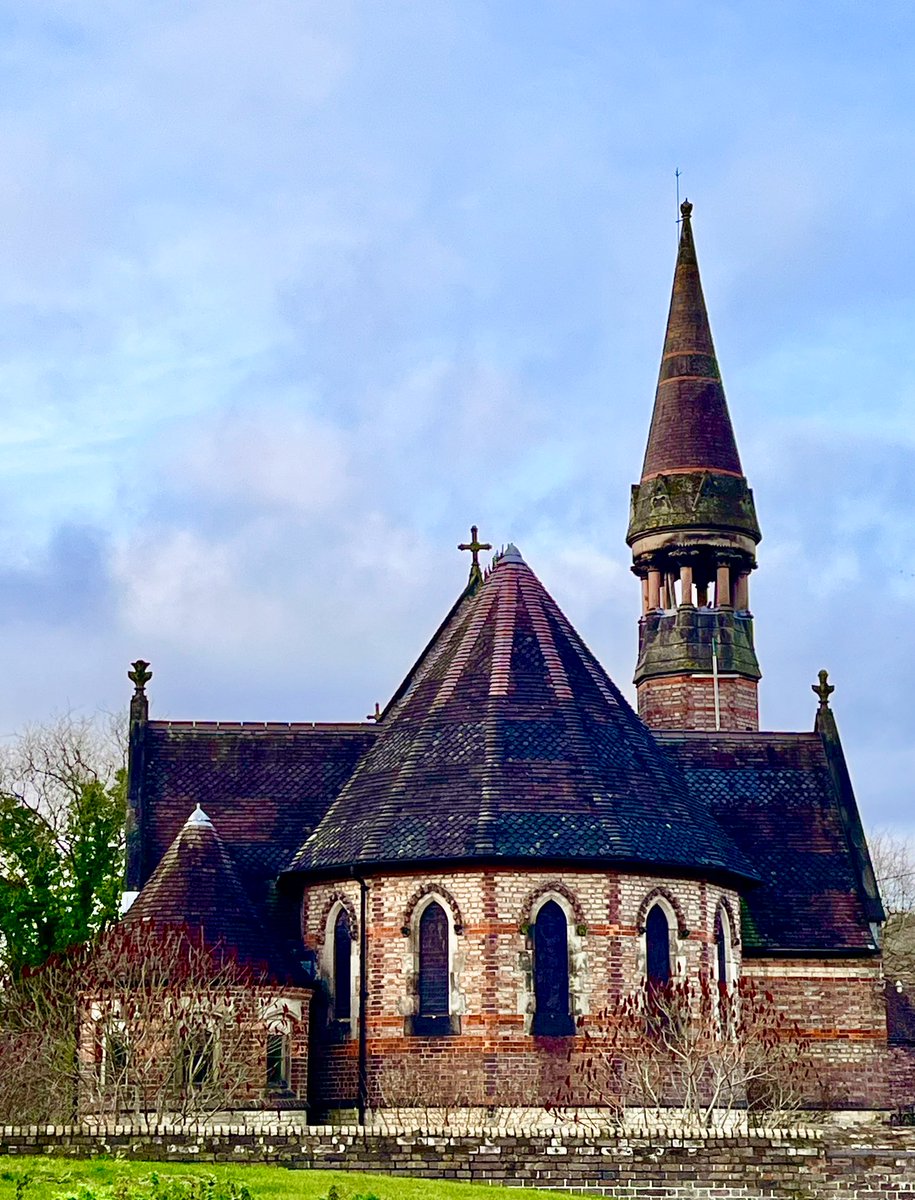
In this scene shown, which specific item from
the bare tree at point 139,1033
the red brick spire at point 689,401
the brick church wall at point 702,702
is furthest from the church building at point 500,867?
the red brick spire at point 689,401

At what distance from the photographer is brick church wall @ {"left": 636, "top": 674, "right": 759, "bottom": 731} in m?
52.6

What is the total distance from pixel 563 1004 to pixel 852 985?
727 cm

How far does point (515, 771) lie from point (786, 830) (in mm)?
8139

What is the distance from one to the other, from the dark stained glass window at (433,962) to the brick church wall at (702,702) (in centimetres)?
2029

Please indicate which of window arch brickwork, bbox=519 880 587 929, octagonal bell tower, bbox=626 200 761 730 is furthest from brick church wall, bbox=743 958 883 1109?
octagonal bell tower, bbox=626 200 761 730

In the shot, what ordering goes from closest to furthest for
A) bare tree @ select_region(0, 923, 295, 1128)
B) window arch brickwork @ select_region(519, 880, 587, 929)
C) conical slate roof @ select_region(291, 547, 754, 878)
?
bare tree @ select_region(0, 923, 295, 1128)
window arch brickwork @ select_region(519, 880, 587, 929)
conical slate roof @ select_region(291, 547, 754, 878)

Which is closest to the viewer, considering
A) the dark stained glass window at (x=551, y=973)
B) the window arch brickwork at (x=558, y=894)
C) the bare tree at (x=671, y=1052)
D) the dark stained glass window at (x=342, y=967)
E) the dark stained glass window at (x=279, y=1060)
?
the bare tree at (x=671, y=1052)

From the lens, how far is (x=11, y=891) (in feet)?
152

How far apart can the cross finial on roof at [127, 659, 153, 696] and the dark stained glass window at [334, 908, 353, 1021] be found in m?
8.19

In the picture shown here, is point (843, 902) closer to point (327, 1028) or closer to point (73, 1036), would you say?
point (327, 1028)

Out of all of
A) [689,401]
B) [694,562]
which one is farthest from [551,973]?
[689,401]

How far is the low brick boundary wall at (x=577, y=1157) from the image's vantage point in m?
22.5

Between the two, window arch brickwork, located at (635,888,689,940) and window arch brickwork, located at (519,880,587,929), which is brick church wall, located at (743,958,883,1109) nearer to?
window arch brickwork, located at (635,888,689,940)

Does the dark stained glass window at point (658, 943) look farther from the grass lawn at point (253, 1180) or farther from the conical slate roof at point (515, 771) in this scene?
the grass lawn at point (253, 1180)
